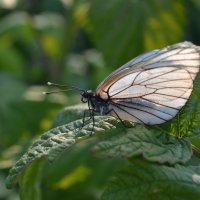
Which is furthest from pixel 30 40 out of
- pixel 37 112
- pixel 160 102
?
pixel 160 102

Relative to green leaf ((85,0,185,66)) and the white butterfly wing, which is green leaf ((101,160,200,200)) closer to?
the white butterfly wing

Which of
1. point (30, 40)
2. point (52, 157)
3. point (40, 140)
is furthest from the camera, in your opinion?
point (30, 40)

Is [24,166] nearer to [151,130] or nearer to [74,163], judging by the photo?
[151,130]

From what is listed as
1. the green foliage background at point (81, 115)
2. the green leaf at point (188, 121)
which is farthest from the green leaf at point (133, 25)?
the green leaf at point (188, 121)

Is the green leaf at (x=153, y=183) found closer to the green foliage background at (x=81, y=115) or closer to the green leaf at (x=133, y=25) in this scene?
the green foliage background at (x=81, y=115)

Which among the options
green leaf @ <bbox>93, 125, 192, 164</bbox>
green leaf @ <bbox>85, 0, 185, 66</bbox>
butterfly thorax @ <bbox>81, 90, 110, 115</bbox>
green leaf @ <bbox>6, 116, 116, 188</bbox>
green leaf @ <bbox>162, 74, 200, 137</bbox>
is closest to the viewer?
green leaf @ <bbox>93, 125, 192, 164</bbox>

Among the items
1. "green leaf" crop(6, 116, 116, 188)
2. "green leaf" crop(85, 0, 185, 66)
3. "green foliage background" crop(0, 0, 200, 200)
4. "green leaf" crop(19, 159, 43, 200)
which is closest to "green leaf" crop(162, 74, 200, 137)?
"green foliage background" crop(0, 0, 200, 200)

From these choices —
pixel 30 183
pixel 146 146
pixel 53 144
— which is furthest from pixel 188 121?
pixel 30 183

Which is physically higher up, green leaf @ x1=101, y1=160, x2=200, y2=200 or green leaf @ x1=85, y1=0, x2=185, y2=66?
green leaf @ x1=85, y1=0, x2=185, y2=66
